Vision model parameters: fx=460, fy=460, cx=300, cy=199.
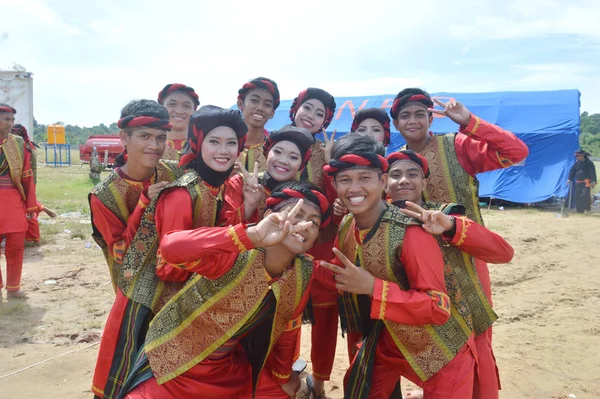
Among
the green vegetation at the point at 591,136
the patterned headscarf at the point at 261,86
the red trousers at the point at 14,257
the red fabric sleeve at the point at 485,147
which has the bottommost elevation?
the red trousers at the point at 14,257

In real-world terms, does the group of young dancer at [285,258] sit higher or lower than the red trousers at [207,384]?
higher

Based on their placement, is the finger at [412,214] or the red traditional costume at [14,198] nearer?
the finger at [412,214]

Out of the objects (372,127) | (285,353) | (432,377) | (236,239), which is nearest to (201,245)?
(236,239)

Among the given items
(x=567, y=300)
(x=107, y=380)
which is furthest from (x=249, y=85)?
(x=567, y=300)

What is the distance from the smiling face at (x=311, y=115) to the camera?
365 centimetres

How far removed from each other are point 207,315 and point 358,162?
1.15 m

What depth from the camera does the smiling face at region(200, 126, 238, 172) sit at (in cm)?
278

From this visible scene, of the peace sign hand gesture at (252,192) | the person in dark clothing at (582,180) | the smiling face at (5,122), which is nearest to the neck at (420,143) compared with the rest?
the peace sign hand gesture at (252,192)

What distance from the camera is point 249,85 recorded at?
3.85m

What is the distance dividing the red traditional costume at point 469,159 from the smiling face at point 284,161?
0.91 metres

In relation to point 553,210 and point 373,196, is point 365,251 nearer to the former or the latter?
point 373,196

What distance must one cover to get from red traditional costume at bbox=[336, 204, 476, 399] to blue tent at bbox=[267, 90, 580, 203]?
11.8m

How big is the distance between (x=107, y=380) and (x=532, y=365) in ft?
11.5

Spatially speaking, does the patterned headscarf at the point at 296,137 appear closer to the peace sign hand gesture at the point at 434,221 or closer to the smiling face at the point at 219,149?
the smiling face at the point at 219,149
